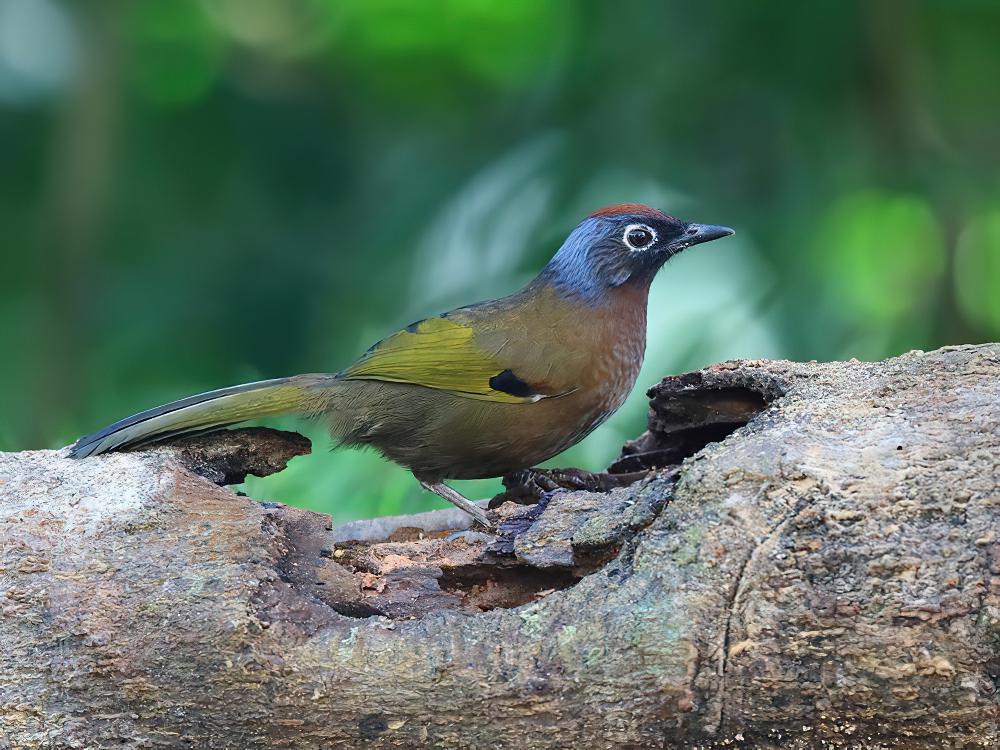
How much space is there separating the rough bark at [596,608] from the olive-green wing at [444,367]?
0.99m

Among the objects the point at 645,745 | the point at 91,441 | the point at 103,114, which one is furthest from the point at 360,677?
the point at 103,114

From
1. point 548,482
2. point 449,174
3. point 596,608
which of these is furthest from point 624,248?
point 596,608

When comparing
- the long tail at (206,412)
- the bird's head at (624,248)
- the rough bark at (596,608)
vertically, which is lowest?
the rough bark at (596,608)

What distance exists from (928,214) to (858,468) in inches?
115

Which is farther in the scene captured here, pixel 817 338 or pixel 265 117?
pixel 265 117

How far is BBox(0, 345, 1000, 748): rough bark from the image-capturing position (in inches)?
83.4

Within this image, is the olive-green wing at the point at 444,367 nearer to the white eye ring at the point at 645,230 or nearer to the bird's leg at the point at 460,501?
the bird's leg at the point at 460,501

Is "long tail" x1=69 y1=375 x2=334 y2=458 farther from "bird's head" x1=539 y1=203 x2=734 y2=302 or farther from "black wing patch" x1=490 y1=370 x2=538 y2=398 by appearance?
"bird's head" x1=539 y1=203 x2=734 y2=302

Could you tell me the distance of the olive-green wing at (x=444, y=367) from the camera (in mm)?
3688

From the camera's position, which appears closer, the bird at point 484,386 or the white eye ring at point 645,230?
the bird at point 484,386

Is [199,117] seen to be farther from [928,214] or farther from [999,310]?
[999,310]

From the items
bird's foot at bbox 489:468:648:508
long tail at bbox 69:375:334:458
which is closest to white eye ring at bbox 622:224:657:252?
bird's foot at bbox 489:468:648:508

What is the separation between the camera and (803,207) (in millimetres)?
4930

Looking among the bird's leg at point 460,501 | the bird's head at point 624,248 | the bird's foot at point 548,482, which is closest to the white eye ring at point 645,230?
the bird's head at point 624,248
